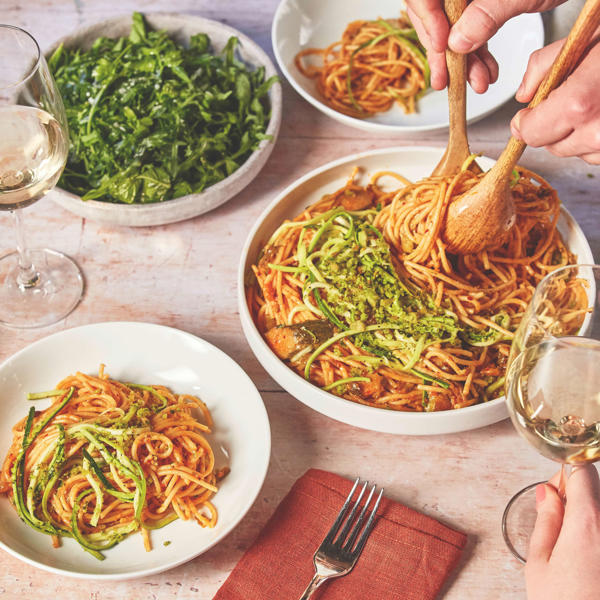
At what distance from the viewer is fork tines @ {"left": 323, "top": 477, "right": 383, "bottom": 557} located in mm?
1563

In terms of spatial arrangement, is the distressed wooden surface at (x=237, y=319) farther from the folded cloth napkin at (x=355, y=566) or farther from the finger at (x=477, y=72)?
the finger at (x=477, y=72)

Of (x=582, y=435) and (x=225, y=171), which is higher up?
(x=582, y=435)

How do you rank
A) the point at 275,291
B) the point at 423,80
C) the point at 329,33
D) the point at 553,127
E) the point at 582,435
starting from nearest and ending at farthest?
1. the point at 582,435
2. the point at 553,127
3. the point at 275,291
4. the point at 423,80
5. the point at 329,33

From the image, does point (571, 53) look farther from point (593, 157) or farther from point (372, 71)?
point (372, 71)

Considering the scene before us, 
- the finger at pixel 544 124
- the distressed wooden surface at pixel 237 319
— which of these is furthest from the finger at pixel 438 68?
the distressed wooden surface at pixel 237 319

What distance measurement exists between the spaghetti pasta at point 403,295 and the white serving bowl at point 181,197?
231 millimetres

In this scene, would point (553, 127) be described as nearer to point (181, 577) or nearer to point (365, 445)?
point (365, 445)

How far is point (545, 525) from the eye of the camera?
1.46 meters

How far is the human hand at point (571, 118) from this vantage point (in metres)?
1.47

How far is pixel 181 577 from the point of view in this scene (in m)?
1.60

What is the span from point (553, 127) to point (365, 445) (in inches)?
33.2

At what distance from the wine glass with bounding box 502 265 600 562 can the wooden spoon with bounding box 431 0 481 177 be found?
631 mm

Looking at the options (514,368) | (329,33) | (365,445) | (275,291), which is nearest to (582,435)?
(514,368)

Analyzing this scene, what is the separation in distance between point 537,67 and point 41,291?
1.43 metres
